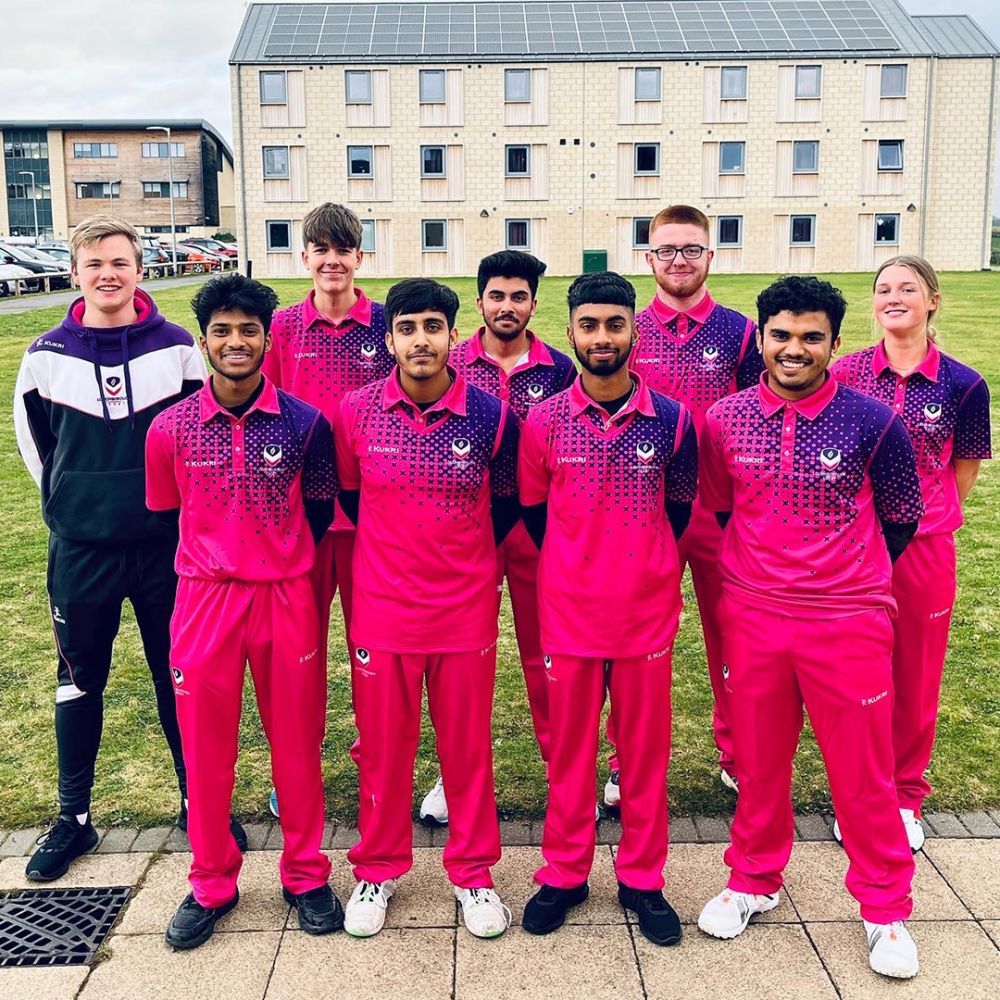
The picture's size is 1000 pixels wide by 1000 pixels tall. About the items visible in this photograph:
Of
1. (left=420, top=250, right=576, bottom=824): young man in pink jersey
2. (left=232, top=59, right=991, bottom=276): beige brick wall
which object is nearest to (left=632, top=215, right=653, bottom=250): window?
(left=232, top=59, right=991, bottom=276): beige brick wall

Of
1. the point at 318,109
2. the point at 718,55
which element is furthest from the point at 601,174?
the point at 318,109

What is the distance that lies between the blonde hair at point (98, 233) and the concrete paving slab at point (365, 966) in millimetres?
3036

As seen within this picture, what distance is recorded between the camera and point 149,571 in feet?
16.2

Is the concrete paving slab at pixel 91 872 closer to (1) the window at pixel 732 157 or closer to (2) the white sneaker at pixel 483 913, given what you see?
(2) the white sneaker at pixel 483 913

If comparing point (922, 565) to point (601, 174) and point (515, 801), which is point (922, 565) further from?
point (601, 174)

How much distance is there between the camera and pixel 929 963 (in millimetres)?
4168

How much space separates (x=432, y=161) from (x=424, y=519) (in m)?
45.0

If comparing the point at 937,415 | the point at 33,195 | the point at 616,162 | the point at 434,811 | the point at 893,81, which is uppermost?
the point at 33,195

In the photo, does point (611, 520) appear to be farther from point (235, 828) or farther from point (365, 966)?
point (235, 828)

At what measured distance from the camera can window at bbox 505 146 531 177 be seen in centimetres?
4691

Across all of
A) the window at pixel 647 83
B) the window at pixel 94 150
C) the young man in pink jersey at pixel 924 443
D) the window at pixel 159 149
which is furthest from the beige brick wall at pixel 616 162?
the young man in pink jersey at pixel 924 443

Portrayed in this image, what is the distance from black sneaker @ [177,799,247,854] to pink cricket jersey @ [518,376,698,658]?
1.83 metres

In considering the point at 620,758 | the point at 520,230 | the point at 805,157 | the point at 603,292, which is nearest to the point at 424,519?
the point at 603,292

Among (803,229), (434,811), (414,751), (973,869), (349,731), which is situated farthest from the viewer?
(803,229)
